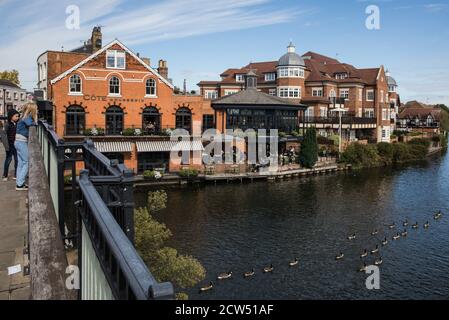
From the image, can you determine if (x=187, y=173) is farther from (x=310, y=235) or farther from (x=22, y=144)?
(x=22, y=144)

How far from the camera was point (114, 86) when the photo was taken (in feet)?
144

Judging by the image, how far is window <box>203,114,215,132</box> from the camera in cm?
5147

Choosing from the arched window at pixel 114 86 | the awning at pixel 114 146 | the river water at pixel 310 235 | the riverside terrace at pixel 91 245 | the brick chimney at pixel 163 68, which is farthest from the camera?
the brick chimney at pixel 163 68

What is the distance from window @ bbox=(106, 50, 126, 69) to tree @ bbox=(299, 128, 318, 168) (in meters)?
23.2

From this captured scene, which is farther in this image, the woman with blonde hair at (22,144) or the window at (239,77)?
the window at (239,77)

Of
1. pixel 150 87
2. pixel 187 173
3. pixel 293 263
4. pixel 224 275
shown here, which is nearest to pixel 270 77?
pixel 150 87

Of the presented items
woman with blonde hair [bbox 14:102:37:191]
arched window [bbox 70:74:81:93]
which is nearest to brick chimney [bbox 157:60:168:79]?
arched window [bbox 70:74:81:93]

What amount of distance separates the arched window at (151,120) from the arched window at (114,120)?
241 cm

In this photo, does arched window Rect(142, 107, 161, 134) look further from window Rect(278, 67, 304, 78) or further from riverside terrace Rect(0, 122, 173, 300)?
riverside terrace Rect(0, 122, 173, 300)

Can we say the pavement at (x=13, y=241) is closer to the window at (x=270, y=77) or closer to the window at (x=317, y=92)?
the window at (x=317, y=92)

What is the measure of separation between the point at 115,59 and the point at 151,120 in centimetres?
736

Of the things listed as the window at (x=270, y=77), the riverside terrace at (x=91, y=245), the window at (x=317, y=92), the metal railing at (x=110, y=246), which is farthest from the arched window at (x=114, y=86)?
the metal railing at (x=110, y=246)

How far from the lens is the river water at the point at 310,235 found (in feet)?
72.1
